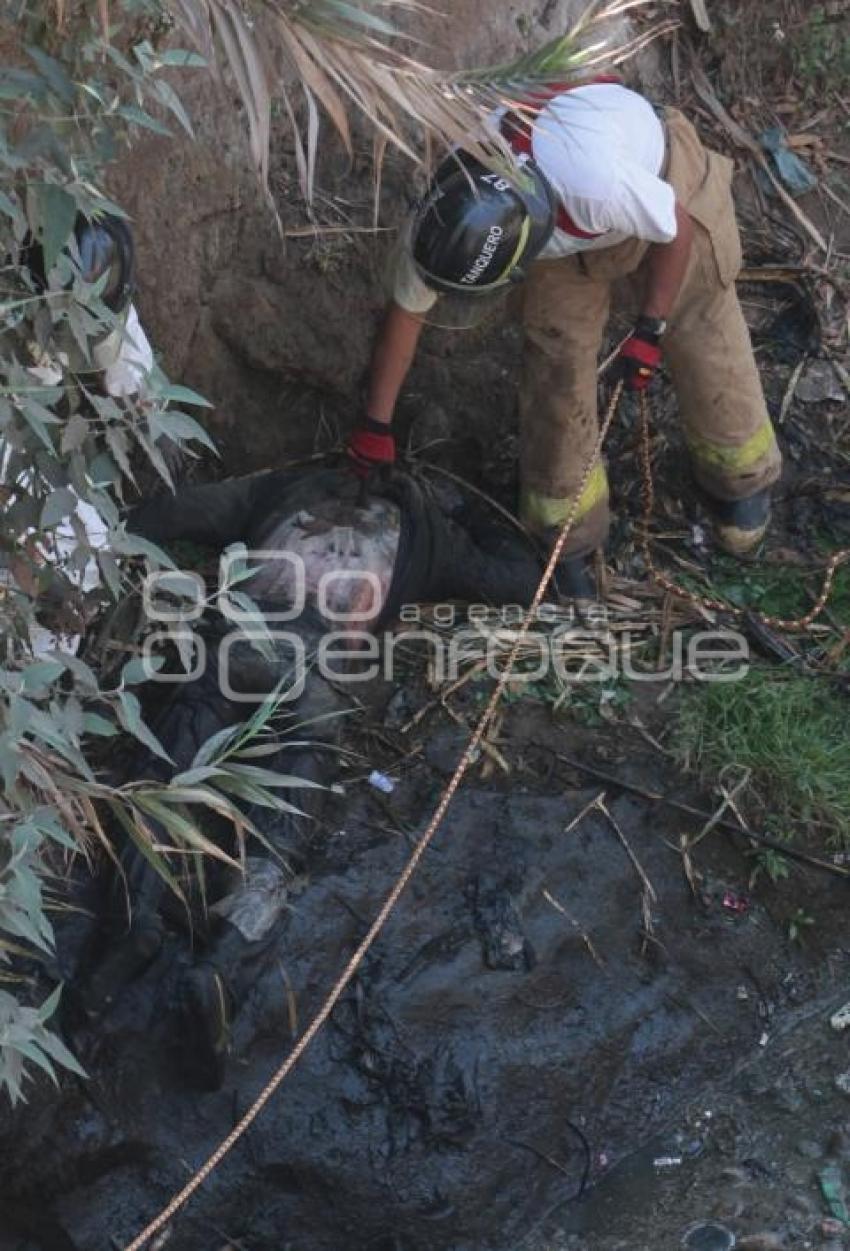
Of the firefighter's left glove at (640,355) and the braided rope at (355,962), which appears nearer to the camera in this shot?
the braided rope at (355,962)

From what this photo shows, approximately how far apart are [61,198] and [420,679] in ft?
7.66

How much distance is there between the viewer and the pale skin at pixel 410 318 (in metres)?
4.78

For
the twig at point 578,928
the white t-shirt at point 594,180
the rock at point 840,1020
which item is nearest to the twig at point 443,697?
the twig at point 578,928

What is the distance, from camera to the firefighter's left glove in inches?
195

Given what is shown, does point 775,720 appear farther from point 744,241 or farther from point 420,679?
point 744,241

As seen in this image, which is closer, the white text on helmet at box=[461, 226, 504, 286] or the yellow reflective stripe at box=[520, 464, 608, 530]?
the white text on helmet at box=[461, 226, 504, 286]

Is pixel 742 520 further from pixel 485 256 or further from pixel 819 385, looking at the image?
pixel 485 256

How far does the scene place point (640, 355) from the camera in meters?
4.95

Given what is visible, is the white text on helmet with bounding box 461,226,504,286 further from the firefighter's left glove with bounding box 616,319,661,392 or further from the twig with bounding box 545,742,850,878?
the twig with bounding box 545,742,850,878

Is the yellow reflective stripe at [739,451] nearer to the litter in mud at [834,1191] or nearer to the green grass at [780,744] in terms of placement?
the green grass at [780,744]

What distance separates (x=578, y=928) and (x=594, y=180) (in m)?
1.88

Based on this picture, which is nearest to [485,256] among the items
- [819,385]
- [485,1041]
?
[485,1041]

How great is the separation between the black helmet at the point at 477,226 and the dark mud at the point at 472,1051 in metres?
1.21

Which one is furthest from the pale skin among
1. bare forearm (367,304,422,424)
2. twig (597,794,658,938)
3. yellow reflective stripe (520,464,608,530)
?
twig (597,794,658,938)
